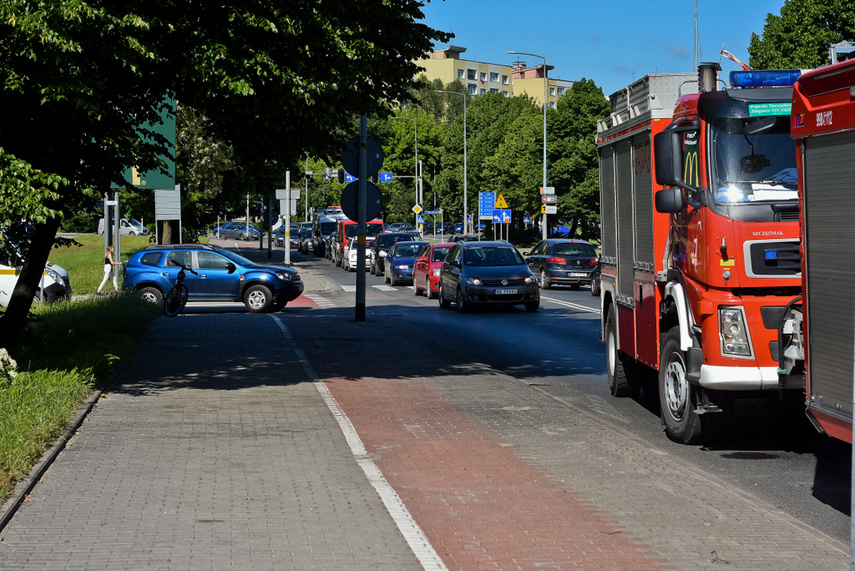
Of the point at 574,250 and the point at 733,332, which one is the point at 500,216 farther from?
the point at 733,332

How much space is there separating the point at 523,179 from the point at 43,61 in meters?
63.8

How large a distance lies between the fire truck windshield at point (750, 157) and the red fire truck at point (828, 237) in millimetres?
1426

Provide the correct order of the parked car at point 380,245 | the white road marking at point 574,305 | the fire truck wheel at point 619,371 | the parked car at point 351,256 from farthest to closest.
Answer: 1. the parked car at point 351,256
2. the parked car at point 380,245
3. the white road marking at point 574,305
4. the fire truck wheel at point 619,371

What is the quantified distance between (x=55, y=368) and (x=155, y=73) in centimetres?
331

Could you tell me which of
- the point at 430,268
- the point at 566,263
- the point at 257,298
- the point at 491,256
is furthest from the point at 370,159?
the point at 566,263

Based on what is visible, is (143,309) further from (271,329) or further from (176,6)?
(176,6)

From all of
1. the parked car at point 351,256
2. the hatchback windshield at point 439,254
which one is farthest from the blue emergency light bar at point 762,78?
the parked car at point 351,256

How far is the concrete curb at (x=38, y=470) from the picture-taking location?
614 cm

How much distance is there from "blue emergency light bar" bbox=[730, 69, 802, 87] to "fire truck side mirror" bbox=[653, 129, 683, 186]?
0.70 meters

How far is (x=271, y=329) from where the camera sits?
19.0m

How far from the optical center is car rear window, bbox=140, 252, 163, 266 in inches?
1020

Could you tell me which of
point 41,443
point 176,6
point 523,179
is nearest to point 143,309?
point 176,6

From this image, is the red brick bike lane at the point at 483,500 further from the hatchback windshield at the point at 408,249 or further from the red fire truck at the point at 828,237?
the hatchback windshield at the point at 408,249

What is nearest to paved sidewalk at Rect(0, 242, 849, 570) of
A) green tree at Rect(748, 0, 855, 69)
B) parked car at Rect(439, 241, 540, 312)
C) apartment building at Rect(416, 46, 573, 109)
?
parked car at Rect(439, 241, 540, 312)
